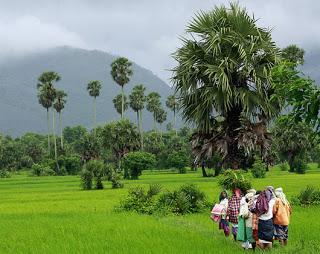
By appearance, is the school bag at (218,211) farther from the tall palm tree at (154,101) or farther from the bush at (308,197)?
the tall palm tree at (154,101)

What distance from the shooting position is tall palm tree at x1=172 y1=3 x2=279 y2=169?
1439 cm

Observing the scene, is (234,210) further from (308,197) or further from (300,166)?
(300,166)

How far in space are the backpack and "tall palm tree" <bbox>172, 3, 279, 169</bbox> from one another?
2.19m

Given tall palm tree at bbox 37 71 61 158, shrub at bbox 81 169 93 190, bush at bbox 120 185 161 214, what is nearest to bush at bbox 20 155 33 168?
tall palm tree at bbox 37 71 61 158

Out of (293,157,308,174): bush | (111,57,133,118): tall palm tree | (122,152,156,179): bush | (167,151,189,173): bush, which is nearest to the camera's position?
(122,152,156,179): bush

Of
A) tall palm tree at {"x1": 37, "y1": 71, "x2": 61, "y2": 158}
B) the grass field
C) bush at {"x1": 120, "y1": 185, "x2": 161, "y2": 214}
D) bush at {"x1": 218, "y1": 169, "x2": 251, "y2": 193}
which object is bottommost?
the grass field

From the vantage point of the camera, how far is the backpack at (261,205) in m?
12.2

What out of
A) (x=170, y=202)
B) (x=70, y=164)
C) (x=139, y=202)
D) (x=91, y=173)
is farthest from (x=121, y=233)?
(x=70, y=164)

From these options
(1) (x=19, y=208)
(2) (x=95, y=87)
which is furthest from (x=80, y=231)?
(2) (x=95, y=87)

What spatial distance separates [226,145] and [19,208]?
15.6 m

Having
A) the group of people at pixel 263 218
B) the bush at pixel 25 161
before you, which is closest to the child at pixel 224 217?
the group of people at pixel 263 218

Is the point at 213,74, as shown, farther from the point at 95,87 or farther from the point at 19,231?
the point at 95,87

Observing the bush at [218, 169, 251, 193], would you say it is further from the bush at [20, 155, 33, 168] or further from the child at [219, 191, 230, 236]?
the bush at [20, 155, 33, 168]

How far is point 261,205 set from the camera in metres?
12.2
